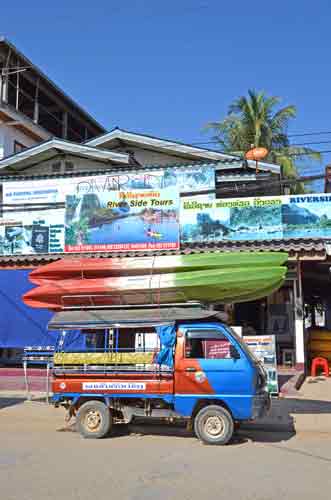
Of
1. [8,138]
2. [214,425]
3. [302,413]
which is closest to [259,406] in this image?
[214,425]

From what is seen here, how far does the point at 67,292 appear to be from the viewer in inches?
372

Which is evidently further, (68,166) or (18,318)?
(68,166)

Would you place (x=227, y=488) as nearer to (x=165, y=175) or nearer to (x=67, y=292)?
(x=67, y=292)

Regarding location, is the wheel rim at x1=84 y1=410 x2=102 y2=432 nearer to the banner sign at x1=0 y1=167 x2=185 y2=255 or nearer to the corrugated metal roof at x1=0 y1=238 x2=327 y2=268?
the corrugated metal roof at x1=0 y1=238 x2=327 y2=268

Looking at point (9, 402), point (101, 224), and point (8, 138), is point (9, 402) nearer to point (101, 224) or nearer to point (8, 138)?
point (101, 224)

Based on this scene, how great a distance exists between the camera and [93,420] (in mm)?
8508

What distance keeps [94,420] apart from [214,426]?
1971 mm

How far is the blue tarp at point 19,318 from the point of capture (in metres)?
15.2

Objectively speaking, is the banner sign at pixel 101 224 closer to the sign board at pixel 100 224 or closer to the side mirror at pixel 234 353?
the sign board at pixel 100 224

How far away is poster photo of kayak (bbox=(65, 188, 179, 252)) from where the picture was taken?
1667cm

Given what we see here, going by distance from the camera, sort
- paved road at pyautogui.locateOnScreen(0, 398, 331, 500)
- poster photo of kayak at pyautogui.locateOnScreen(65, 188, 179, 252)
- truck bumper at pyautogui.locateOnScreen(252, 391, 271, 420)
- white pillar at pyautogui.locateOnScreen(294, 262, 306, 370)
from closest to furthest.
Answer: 1. paved road at pyautogui.locateOnScreen(0, 398, 331, 500)
2. truck bumper at pyautogui.locateOnScreen(252, 391, 271, 420)
3. white pillar at pyautogui.locateOnScreen(294, 262, 306, 370)
4. poster photo of kayak at pyautogui.locateOnScreen(65, 188, 179, 252)

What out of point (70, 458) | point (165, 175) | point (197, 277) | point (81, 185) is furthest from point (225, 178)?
point (70, 458)

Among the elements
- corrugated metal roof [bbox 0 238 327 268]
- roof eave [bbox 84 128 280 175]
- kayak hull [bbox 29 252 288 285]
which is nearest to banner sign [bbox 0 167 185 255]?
corrugated metal roof [bbox 0 238 327 268]

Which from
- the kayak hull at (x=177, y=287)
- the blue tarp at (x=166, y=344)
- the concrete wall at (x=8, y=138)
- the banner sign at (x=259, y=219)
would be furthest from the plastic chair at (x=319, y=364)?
the concrete wall at (x=8, y=138)
